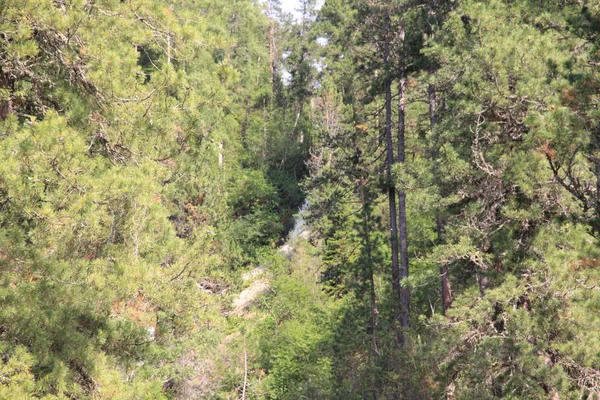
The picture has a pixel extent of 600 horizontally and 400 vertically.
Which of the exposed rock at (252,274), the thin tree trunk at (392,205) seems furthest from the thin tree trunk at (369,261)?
the exposed rock at (252,274)

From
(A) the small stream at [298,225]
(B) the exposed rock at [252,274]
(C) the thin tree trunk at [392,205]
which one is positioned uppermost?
(C) the thin tree trunk at [392,205]

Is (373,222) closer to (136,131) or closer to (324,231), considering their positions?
(324,231)

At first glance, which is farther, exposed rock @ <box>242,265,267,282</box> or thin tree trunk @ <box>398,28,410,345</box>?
exposed rock @ <box>242,265,267,282</box>

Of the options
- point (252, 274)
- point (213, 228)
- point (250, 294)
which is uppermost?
point (213, 228)

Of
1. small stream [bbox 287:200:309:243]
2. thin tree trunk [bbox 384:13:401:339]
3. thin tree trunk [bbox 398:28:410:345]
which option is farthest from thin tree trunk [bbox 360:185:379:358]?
small stream [bbox 287:200:309:243]

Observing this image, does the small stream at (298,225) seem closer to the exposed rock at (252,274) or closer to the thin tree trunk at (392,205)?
the exposed rock at (252,274)

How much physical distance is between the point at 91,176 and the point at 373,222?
12.5 meters

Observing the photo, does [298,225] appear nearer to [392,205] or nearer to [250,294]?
[250,294]

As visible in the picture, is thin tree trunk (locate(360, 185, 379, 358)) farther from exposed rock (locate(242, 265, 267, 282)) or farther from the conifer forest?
exposed rock (locate(242, 265, 267, 282))

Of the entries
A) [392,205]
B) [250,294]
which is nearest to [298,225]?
[250,294]

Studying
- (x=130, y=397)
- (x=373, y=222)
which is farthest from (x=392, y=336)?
(x=130, y=397)

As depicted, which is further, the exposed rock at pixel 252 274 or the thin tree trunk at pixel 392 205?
the exposed rock at pixel 252 274

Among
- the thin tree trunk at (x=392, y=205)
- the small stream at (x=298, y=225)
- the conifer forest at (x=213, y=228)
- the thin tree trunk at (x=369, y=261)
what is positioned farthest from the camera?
the small stream at (x=298, y=225)

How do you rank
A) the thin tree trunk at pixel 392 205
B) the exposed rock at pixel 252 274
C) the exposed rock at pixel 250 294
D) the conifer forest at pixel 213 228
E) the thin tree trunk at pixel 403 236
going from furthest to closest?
the exposed rock at pixel 252 274 < the exposed rock at pixel 250 294 < the thin tree trunk at pixel 392 205 < the thin tree trunk at pixel 403 236 < the conifer forest at pixel 213 228
